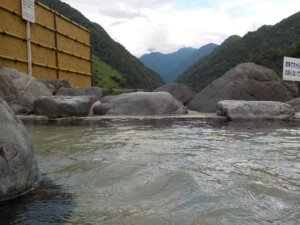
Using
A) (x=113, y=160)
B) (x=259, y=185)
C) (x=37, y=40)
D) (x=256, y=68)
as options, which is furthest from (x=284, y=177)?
(x=37, y=40)

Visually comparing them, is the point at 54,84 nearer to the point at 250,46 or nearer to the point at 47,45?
the point at 47,45

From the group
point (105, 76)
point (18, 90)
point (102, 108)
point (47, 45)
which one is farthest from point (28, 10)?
point (105, 76)

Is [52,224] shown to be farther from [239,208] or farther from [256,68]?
[256,68]

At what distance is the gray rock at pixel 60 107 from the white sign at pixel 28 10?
14.6ft

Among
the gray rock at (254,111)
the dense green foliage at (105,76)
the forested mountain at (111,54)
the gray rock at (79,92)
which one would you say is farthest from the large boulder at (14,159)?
the forested mountain at (111,54)

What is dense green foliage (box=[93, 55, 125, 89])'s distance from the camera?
4722 cm

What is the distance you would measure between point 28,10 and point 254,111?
7641mm

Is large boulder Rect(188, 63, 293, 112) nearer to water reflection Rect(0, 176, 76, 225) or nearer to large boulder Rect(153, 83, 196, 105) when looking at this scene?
large boulder Rect(153, 83, 196, 105)

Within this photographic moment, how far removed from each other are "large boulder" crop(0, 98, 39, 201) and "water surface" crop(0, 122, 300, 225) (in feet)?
0.30

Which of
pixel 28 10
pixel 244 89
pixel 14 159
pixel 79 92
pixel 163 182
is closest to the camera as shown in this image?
pixel 14 159

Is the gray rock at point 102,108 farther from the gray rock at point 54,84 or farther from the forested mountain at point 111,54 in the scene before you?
the forested mountain at point 111,54

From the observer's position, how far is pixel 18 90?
9406mm

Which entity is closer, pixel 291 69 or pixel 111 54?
pixel 291 69

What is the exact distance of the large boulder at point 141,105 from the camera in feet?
30.1
